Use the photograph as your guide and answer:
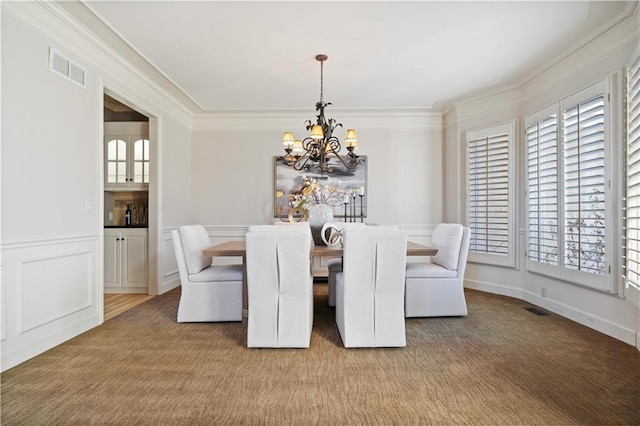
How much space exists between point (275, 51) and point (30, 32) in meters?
1.95

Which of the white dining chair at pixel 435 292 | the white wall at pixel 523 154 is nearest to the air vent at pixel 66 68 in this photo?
the white dining chair at pixel 435 292

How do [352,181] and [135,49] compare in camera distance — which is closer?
[135,49]

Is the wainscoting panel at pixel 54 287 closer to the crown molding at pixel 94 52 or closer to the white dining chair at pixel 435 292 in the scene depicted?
the crown molding at pixel 94 52

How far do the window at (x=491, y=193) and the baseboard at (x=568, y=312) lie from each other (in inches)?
13.8

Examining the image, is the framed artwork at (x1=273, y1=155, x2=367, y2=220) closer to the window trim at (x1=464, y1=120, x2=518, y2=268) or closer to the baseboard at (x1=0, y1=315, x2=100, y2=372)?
the window trim at (x1=464, y1=120, x2=518, y2=268)

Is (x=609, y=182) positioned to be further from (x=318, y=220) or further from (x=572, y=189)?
(x=318, y=220)

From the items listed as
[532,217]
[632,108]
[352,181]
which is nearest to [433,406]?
[632,108]

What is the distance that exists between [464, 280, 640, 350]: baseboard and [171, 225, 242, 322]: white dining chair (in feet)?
10.8

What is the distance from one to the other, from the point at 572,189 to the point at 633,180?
2.78 feet

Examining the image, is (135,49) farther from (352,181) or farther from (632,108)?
(632,108)

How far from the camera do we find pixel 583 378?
2262 millimetres

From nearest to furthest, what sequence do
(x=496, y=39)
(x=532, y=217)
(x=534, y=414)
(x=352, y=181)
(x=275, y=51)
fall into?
1. (x=534, y=414)
2. (x=496, y=39)
3. (x=275, y=51)
4. (x=532, y=217)
5. (x=352, y=181)

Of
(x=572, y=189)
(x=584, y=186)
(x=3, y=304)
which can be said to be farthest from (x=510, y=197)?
(x=3, y=304)

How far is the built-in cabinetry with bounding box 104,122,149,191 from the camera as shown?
4.91 meters
